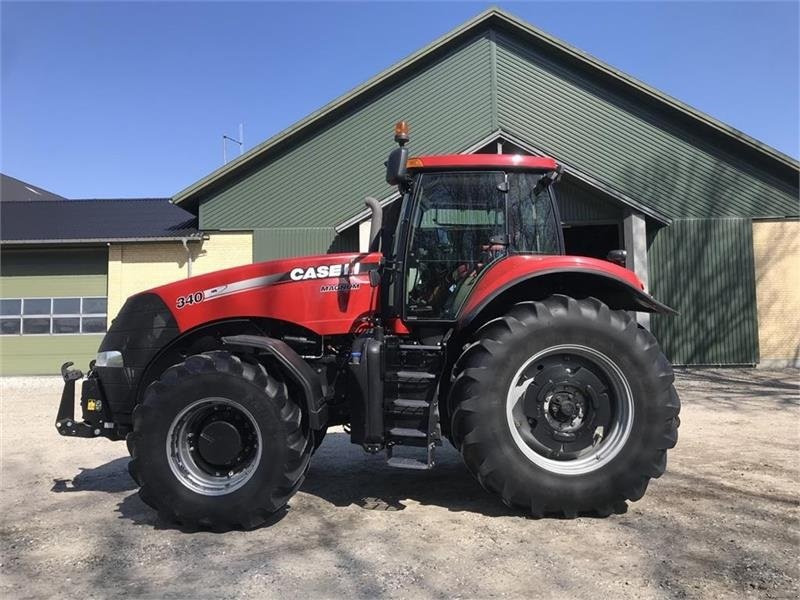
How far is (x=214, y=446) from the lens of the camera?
12.2 ft

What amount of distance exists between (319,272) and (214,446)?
1.41 metres

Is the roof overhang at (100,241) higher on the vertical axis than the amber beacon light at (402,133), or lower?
higher

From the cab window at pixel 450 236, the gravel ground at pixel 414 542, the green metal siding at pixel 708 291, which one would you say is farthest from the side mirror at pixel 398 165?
the green metal siding at pixel 708 291

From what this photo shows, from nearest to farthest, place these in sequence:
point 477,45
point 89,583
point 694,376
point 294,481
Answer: point 89,583 < point 294,481 < point 694,376 < point 477,45

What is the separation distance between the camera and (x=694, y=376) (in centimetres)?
1270

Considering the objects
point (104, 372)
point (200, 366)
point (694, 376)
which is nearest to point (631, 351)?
point (200, 366)

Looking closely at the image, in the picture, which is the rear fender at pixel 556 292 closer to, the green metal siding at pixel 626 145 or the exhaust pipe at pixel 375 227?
the exhaust pipe at pixel 375 227

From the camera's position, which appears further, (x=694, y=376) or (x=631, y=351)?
(x=694, y=376)

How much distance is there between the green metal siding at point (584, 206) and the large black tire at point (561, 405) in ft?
36.1

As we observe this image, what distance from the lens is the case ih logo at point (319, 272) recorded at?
13.5 ft

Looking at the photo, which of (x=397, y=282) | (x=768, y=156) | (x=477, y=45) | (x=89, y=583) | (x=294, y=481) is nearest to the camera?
(x=89, y=583)

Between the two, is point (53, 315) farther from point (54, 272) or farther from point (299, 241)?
point (299, 241)

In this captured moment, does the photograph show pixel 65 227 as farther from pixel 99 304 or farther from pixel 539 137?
pixel 539 137

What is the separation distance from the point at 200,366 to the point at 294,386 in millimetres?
630
